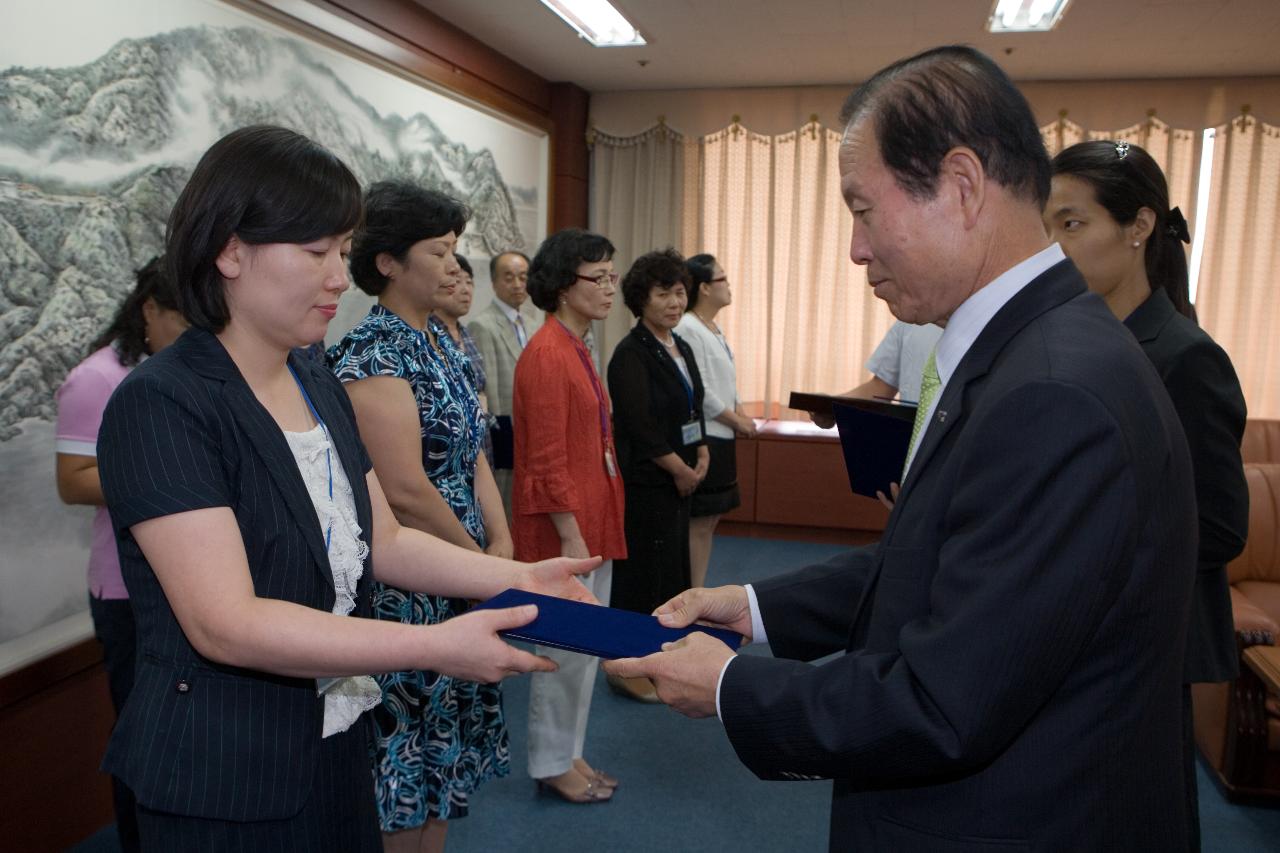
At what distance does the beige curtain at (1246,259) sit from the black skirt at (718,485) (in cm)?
446

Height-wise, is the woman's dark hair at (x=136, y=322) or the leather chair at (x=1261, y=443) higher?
the woman's dark hair at (x=136, y=322)

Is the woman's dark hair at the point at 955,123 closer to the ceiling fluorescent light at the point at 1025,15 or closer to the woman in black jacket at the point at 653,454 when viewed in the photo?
the woman in black jacket at the point at 653,454

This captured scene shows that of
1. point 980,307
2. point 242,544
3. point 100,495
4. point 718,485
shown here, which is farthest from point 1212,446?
point 718,485

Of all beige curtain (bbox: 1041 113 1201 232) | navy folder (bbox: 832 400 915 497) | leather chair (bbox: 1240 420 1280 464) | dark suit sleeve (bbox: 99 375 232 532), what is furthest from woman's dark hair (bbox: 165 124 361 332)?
beige curtain (bbox: 1041 113 1201 232)

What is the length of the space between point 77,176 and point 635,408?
208 cm

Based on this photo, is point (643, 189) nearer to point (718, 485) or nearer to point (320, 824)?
point (718, 485)

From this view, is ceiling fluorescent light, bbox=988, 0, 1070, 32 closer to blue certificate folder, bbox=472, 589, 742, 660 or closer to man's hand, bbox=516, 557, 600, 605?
man's hand, bbox=516, 557, 600, 605

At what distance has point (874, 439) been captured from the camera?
7.31ft

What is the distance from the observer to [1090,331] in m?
1.04

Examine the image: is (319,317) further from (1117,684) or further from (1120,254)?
(1120,254)

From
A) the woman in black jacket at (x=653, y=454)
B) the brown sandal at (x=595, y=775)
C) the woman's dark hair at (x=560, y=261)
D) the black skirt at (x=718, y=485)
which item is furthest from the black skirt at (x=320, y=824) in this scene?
the black skirt at (x=718, y=485)

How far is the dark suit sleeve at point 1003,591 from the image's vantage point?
93 cm

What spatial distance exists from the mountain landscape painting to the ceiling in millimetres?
1868

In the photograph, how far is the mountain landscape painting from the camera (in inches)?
108
